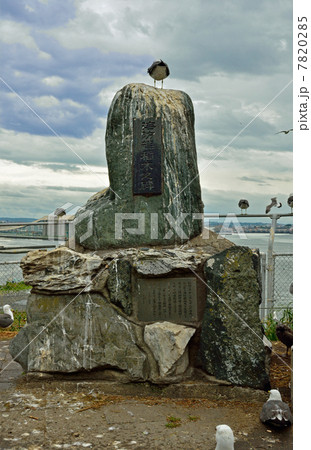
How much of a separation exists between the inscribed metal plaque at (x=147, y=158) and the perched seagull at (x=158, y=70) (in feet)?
2.53

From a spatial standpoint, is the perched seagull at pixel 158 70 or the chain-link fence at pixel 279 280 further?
the chain-link fence at pixel 279 280

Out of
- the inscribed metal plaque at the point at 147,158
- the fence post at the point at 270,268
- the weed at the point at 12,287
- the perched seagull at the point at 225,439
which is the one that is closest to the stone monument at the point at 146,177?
the inscribed metal plaque at the point at 147,158

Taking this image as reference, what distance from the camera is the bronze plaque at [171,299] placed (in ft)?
14.0

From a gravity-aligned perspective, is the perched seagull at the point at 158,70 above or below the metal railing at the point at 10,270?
above

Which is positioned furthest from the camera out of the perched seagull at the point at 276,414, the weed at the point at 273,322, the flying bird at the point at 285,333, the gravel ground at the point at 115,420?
the weed at the point at 273,322

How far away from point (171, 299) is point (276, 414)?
1365 millimetres

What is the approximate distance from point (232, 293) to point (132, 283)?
963 mm

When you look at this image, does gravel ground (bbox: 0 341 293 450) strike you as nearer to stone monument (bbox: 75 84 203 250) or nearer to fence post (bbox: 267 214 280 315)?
stone monument (bbox: 75 84 203 250)

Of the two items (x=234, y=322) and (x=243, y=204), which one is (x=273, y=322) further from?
(x=234, y=322)

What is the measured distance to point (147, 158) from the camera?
183 inches

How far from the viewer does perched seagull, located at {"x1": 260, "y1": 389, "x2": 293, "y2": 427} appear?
137 inches

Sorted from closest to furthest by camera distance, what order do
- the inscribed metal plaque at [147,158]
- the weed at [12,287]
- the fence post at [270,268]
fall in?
the inscribed metal plaque at [147,158]
the fence post at [270,268]
the weed at [12,287]

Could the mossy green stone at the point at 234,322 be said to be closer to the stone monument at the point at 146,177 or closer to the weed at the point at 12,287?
the stone monument at the point at 146,177

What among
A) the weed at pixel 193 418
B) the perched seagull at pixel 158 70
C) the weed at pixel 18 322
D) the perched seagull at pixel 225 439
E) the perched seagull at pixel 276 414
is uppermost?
the perched seagull at pixel 158 70
